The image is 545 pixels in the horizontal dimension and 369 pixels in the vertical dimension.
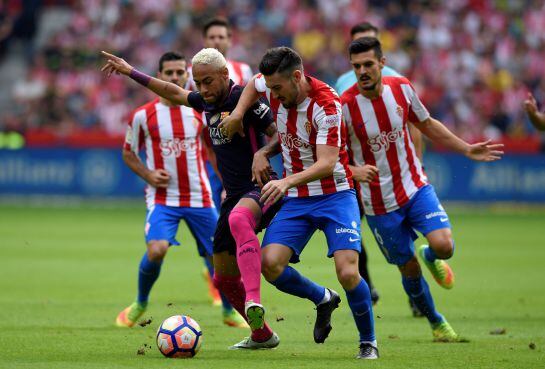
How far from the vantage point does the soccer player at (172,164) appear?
9.45 metres

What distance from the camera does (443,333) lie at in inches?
320

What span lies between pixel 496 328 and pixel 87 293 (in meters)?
4.48

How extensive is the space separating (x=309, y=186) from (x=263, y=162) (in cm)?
37

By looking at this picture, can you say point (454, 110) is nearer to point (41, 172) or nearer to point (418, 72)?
point (418, 72)

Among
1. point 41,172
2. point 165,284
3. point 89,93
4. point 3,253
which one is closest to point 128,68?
point 165,284

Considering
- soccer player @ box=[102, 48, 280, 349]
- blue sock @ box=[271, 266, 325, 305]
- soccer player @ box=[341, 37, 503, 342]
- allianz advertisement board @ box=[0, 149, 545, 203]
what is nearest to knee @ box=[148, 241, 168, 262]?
soccer player @ box=[102, 48, 280, 349]

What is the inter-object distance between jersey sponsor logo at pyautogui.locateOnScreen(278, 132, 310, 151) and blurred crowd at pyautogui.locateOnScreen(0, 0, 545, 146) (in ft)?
54.6

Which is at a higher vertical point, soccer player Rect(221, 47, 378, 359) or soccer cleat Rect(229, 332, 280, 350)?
soccer player Rect(221, 47, 378, 359)

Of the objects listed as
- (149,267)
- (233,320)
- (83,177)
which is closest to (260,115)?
(149,267)

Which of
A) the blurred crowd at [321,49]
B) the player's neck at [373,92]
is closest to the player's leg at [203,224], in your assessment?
the player's neck at [373,92]

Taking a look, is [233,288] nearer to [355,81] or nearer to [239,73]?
[355,81]

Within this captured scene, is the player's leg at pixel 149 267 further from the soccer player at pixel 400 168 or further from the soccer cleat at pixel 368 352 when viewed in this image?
the soccer cleat at pixel 368 352

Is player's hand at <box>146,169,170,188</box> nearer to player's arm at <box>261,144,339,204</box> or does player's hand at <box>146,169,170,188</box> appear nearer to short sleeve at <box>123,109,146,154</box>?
short sleeve at <box>123,109,146,154</box>

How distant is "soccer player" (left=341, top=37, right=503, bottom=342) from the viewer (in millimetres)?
8156
